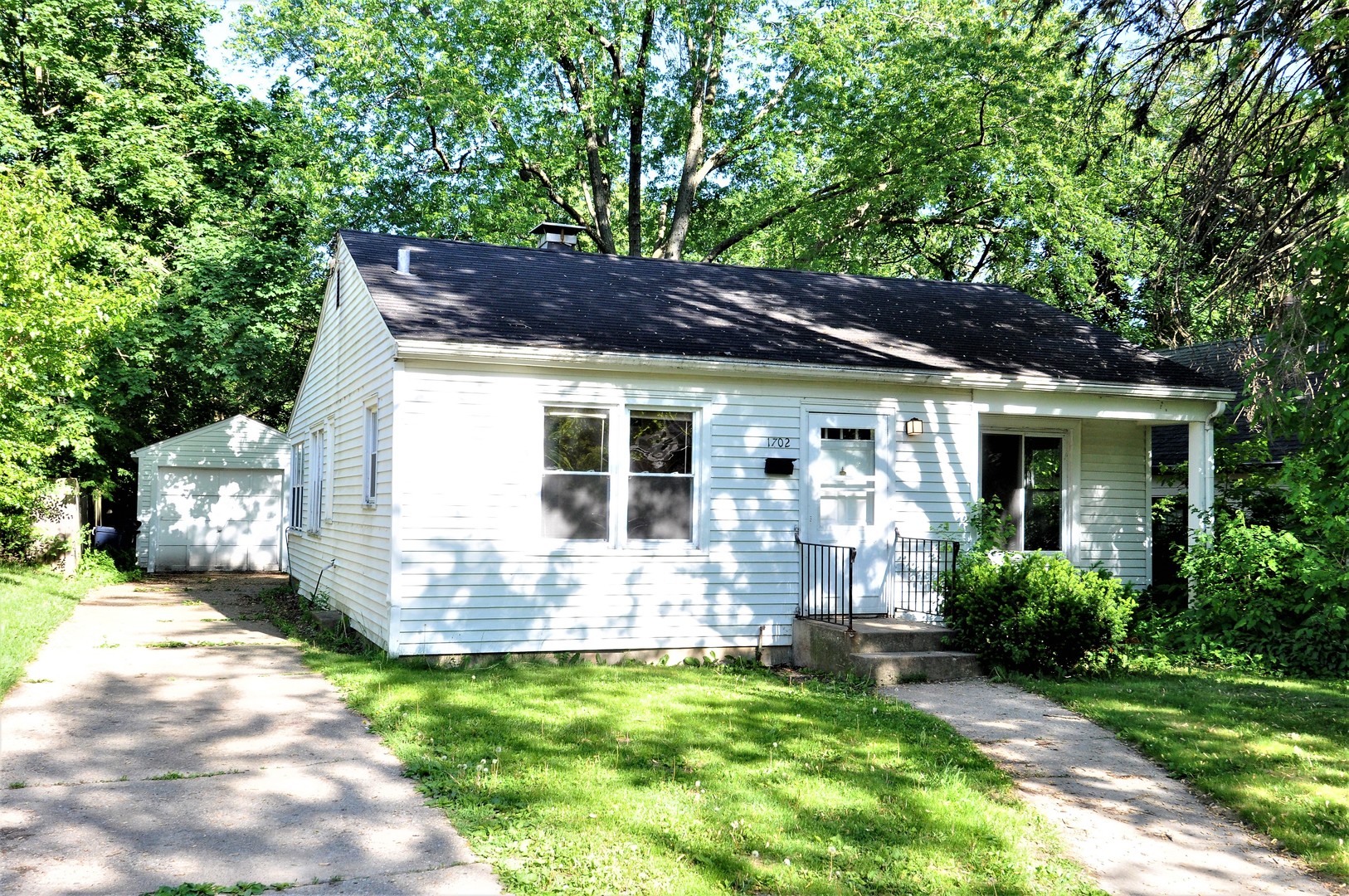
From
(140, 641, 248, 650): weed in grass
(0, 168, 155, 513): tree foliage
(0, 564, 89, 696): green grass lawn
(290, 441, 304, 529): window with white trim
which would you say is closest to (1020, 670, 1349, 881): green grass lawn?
(140, 641, 248, 650): weed in grass

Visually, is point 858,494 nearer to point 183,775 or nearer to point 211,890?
point 183,775

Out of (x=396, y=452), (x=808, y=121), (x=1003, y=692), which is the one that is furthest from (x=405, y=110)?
(x=1003, y=692)

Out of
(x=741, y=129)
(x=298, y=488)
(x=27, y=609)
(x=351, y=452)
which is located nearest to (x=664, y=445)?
(x=351, y=452)

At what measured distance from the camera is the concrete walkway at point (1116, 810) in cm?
514

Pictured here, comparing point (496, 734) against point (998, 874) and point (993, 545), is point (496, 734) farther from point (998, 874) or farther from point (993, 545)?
point (993, 545)

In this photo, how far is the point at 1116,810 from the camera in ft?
20.1

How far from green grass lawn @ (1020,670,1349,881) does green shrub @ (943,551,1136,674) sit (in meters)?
0.32

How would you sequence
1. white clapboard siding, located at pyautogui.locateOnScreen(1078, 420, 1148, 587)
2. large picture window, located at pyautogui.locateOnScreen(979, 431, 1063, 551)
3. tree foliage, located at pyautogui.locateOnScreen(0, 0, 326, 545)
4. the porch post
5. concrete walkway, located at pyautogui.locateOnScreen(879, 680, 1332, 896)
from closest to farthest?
concrete walkway, located at pyautogui.locateOnScreen(879, 680, 1332, 896)
the porch post
large picture window, located at pyautogui.locateOnScreen(979, 431, 1063, 551)
white clapboard siding, located at pyautogui.locateOnScreen(1078, 420, 1148, 587)
tree foliage, located at pyautogui.locateOnScreen(0, 0, 326, 545)

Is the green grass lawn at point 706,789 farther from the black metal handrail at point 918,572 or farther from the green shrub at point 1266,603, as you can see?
the green shrub at point 1266,603

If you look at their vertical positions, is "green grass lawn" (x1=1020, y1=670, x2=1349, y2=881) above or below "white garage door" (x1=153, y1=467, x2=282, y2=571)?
below

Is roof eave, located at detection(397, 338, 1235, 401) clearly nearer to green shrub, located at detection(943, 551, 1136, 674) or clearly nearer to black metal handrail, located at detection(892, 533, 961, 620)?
black metal handrail, located at detection(892, 533, 961, 620)

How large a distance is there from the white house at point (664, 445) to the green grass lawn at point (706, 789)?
1.46 metres

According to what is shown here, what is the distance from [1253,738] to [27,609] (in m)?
13.0

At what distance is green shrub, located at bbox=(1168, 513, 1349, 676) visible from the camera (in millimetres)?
10523
